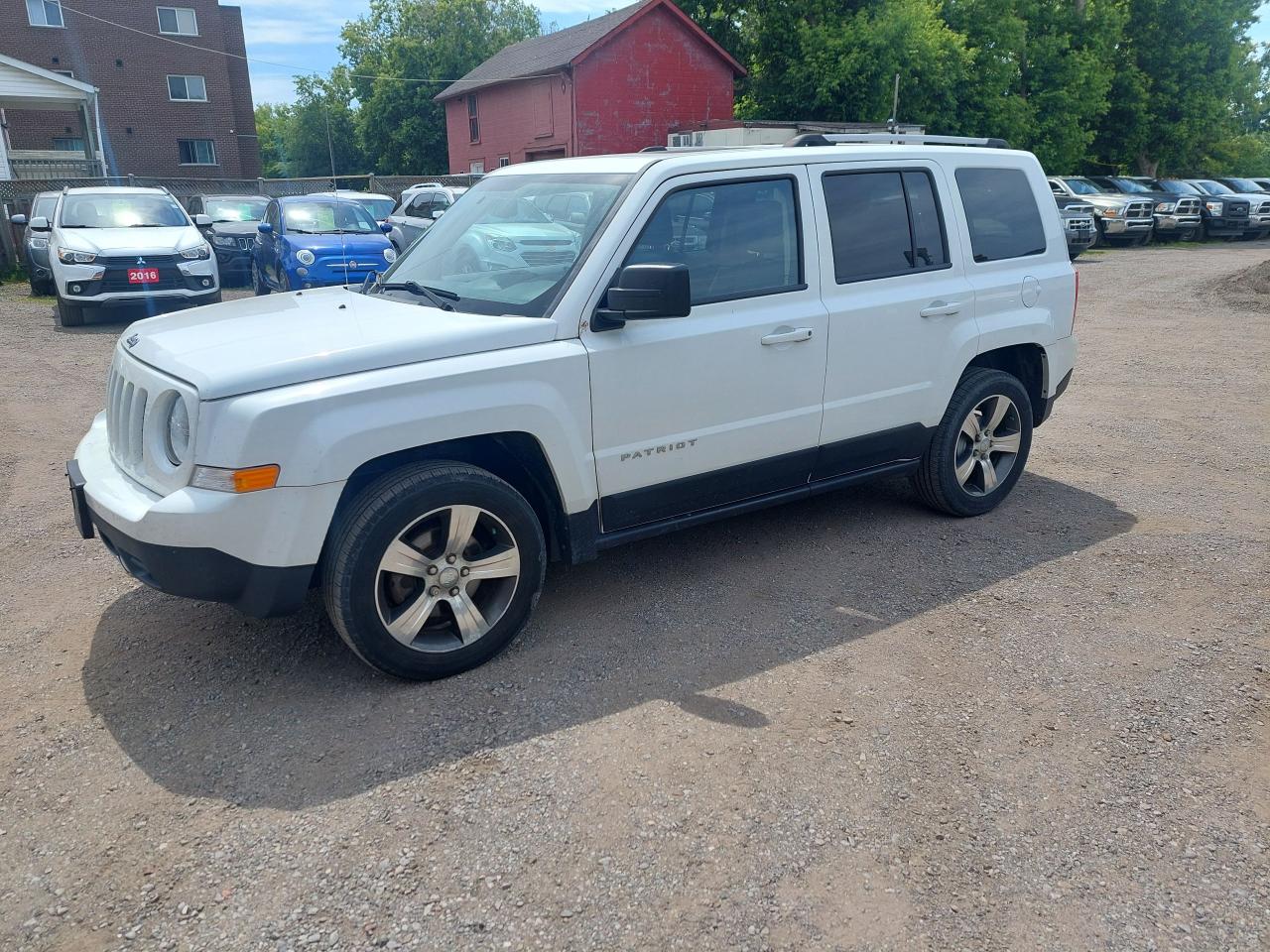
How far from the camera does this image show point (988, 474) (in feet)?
18.2

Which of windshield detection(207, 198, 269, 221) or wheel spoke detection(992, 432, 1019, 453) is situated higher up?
windshield detection(207, 198, 269, 221)

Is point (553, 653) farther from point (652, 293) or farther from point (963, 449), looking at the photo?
point (963, 449)

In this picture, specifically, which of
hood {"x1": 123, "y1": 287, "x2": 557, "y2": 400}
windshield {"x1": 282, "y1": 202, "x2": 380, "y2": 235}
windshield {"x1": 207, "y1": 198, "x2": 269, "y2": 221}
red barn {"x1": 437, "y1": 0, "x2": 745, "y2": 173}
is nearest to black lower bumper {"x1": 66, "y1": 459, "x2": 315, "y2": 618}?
hood {"x1": 123, "y1": 287, "x2": 557, "y2": 400}

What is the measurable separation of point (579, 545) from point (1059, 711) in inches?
75.8

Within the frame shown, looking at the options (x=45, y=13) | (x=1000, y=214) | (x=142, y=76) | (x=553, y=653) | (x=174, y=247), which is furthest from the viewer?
(x=142, y=76)

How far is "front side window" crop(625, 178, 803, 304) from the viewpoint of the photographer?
4.12 metres

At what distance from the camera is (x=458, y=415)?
359cm

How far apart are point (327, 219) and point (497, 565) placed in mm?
11292

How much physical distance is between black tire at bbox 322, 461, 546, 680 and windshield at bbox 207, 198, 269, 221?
16.5m

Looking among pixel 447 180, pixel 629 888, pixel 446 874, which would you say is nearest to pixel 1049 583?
pixel 629 888

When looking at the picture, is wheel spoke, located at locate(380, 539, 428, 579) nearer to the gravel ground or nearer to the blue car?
the gravel ground

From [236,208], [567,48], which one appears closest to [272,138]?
[567,48]

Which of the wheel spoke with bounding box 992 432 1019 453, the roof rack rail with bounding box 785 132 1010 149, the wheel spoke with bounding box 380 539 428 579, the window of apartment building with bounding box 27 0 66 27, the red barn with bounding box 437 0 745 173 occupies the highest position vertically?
the window of apartment building with bounding box 27 0 66 27

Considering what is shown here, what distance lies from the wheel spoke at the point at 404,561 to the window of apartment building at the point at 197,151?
4121cm
